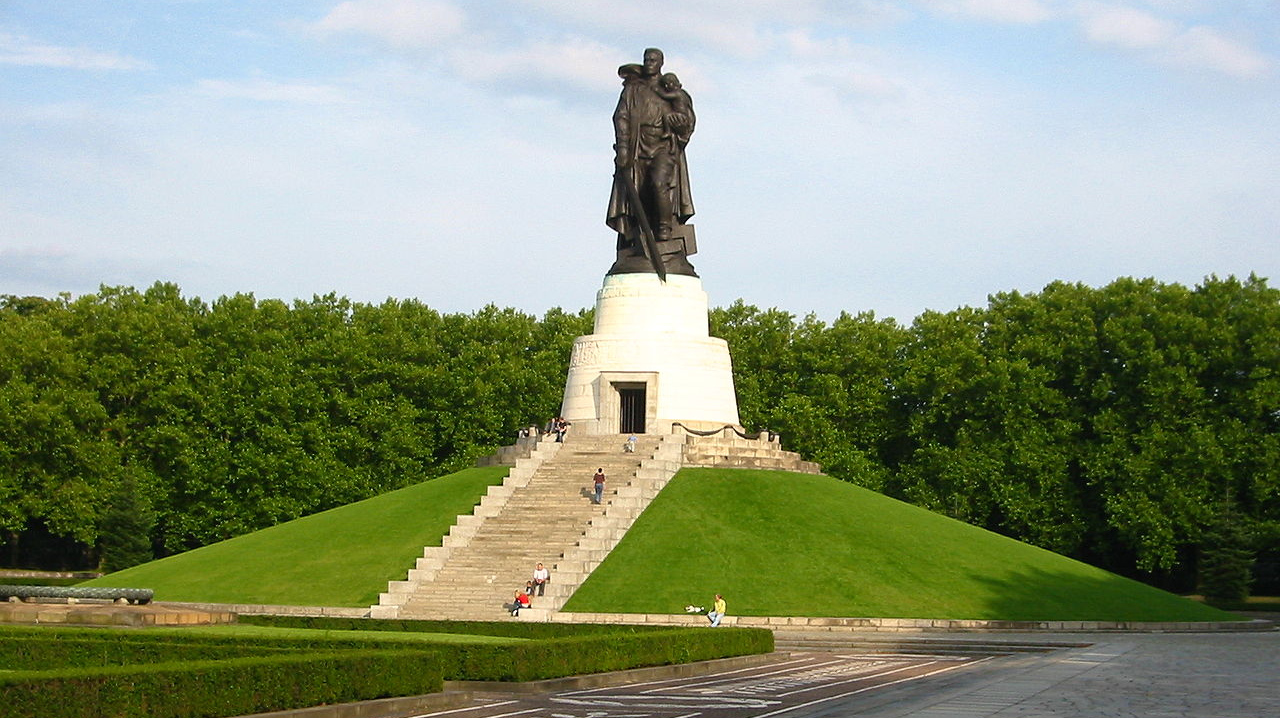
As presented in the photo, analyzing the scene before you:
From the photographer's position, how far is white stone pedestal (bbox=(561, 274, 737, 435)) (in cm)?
5344

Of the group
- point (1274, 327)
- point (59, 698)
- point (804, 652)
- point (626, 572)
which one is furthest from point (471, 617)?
point (1274, 327)

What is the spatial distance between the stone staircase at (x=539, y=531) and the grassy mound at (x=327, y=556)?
1.11 metres

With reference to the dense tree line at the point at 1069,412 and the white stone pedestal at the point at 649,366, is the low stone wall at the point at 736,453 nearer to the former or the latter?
the white stone pedestal at the point at 649,366

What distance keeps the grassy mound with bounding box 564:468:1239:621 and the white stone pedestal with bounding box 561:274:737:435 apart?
345 cm

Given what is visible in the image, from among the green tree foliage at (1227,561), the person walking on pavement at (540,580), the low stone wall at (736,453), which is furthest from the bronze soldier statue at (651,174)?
the green tree foliage at (1227,561)

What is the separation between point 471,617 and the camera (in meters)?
41.1

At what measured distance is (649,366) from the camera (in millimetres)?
53562

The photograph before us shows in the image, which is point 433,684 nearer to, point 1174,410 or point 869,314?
point 1174,410

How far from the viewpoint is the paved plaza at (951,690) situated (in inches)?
831

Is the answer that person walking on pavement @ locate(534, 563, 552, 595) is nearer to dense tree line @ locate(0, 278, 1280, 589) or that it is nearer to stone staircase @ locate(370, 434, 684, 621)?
stone staircase @ locate(370, 434, 684, 621)

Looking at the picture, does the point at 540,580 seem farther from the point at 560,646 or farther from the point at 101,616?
the point at 560,646

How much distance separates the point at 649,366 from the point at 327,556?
13.0 m

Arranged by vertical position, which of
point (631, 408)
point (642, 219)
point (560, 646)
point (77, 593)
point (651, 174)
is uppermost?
point (651, 174)

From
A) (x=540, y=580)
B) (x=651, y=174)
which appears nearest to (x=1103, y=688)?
(x=540, y=580)
